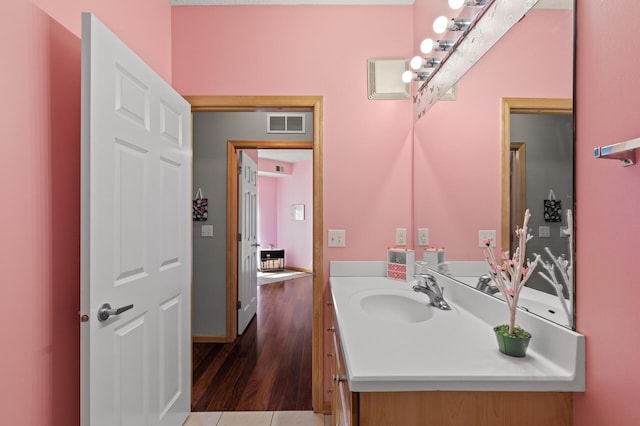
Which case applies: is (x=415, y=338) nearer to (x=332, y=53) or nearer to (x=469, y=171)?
(x=469, y=171)

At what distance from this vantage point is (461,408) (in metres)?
0.79

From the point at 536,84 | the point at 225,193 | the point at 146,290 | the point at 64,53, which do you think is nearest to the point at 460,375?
the point at 536,84

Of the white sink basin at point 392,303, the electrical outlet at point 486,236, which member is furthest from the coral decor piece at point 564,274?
the white sink basin at point 392,303

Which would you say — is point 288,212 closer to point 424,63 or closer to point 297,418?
point 297,418

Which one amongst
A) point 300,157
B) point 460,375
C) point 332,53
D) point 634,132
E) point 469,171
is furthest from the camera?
point 300,157

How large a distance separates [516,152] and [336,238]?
115 centimetres

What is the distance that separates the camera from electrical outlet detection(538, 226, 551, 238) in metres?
0.91

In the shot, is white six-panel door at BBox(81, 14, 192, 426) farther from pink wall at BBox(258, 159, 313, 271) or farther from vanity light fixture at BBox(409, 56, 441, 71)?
pink wall at BBox(258, 159, 313, 271)

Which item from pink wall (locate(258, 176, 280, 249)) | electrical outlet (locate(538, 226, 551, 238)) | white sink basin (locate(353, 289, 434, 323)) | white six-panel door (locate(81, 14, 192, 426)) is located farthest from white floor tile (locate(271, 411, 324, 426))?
pink wall (locate(258, 176, 280, 249))

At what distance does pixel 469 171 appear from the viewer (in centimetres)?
140

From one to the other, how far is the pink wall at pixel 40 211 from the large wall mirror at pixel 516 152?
5.35 feet

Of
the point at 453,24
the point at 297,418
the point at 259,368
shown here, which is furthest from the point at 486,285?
the point at 259,368

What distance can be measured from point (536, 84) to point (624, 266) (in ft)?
1.93

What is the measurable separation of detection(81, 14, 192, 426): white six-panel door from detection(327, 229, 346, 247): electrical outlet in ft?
2.90
